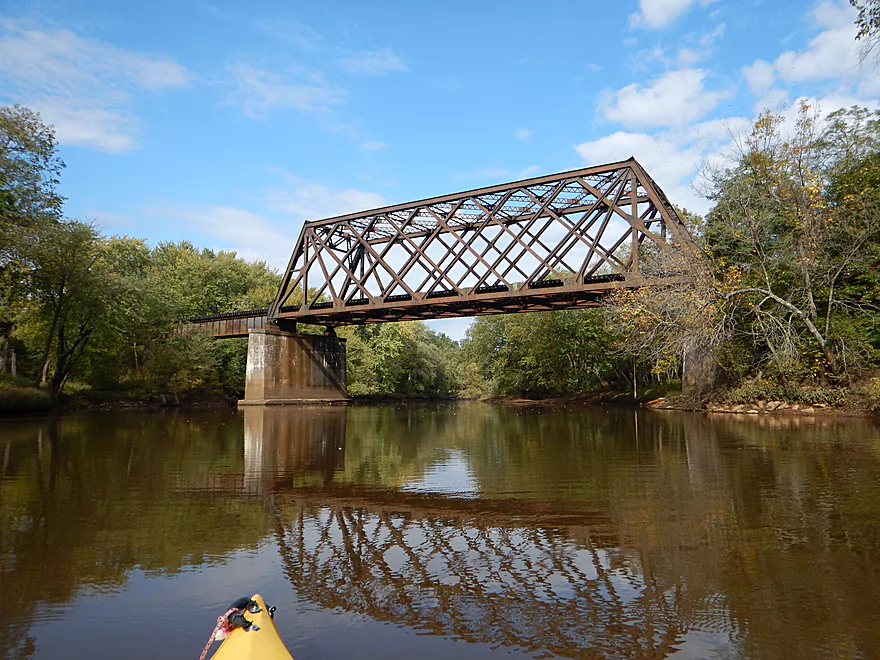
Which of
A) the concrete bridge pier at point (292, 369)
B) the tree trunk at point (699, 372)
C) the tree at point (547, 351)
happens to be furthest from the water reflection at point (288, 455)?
the tree at point (547, 351)

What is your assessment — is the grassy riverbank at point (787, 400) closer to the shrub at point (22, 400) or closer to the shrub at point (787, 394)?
the shrub at point (787, 394)

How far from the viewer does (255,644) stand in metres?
2.53

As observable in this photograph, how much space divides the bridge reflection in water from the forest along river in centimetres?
2

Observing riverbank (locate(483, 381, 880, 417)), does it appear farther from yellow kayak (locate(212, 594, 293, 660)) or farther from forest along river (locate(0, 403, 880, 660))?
yellow kayak (locate(212, 594, 293, 660))

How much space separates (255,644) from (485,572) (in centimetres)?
230

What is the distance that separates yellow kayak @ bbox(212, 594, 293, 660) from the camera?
8.18 feet

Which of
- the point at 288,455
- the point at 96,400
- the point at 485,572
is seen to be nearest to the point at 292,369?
the point at 96,400

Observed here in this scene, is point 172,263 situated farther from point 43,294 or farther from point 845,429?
point 845,429

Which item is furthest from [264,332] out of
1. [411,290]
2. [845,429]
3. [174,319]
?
[845,429]

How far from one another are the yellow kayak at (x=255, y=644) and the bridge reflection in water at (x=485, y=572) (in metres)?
1.12

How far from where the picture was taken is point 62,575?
441 cm

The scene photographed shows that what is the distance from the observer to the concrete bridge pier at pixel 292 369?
39812 millimetres

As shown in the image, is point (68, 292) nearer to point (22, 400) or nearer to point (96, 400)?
point (22, 400)

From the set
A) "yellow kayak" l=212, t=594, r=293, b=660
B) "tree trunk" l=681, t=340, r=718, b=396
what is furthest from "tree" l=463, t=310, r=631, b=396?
"yellow kayak" l=212, t=594, r=293, b=660
